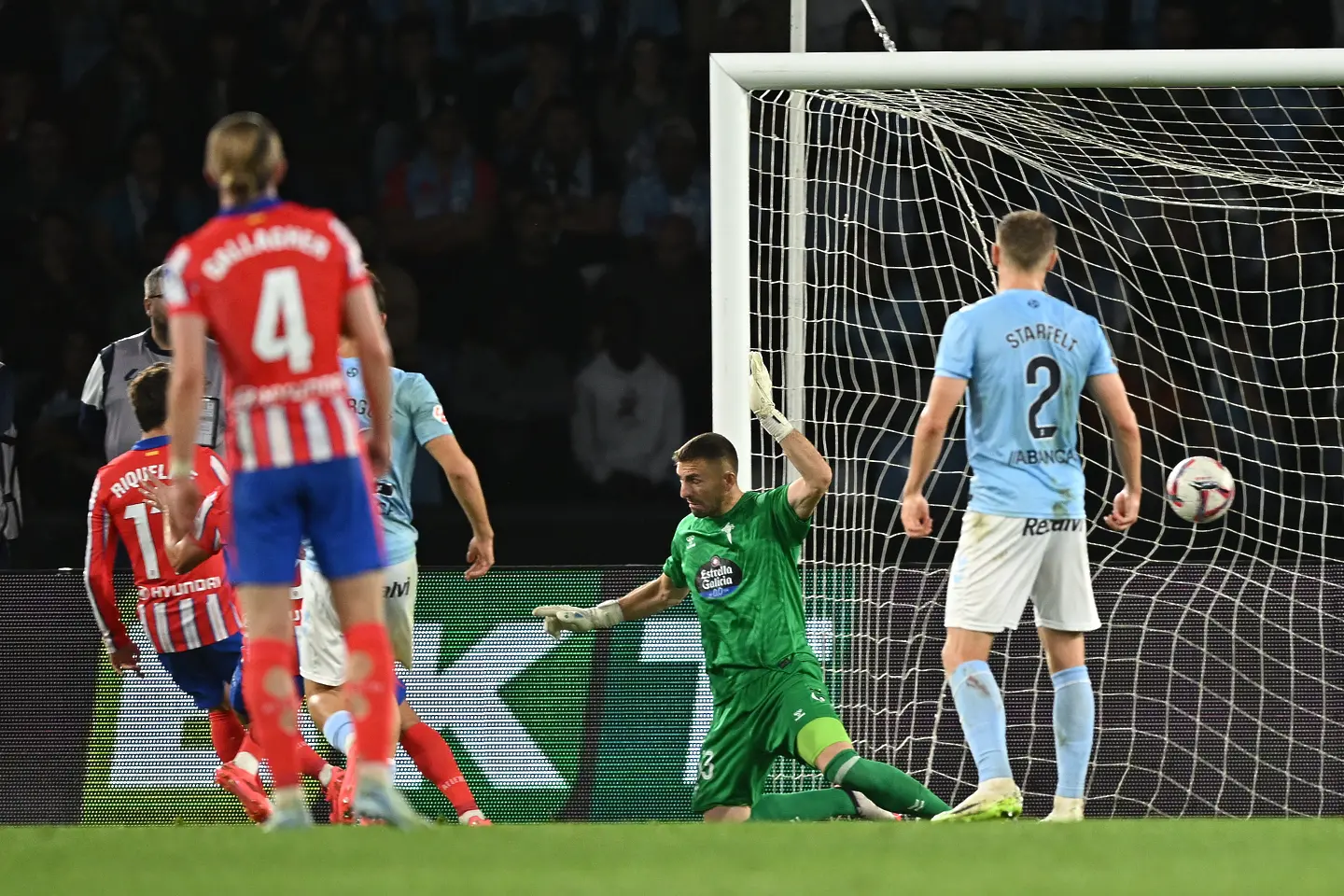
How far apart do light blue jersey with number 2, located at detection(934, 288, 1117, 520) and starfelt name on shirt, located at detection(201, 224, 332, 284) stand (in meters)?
2.18

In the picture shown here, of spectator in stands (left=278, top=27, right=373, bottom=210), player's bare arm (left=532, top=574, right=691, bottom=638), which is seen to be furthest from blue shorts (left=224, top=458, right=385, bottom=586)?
spectator in stands (left=278, top=27, right=373, bottom=210)

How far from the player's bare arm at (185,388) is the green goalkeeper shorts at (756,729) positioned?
2774 mm

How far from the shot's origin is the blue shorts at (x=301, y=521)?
436cm

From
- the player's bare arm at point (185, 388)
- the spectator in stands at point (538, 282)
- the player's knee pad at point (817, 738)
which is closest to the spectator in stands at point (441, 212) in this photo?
the spectator in stands at point (538, 282)

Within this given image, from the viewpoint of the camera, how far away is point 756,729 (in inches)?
263

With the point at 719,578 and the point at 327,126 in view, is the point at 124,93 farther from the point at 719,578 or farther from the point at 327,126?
the point at 719,578

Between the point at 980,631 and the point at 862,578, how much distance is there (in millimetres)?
2037

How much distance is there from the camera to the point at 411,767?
7.96 metres

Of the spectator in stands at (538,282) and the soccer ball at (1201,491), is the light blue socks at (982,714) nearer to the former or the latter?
the soccer ball at (1201,491)

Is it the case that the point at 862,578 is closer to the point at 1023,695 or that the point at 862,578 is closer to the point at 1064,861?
the point at 1023,695

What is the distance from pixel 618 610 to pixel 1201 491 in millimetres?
2171

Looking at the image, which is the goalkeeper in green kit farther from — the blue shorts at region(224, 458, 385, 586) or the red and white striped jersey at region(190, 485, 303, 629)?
the blue shorts at region(224, 458, 385, 586)

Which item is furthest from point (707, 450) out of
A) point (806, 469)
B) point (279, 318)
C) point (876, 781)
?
point (279, 318)
